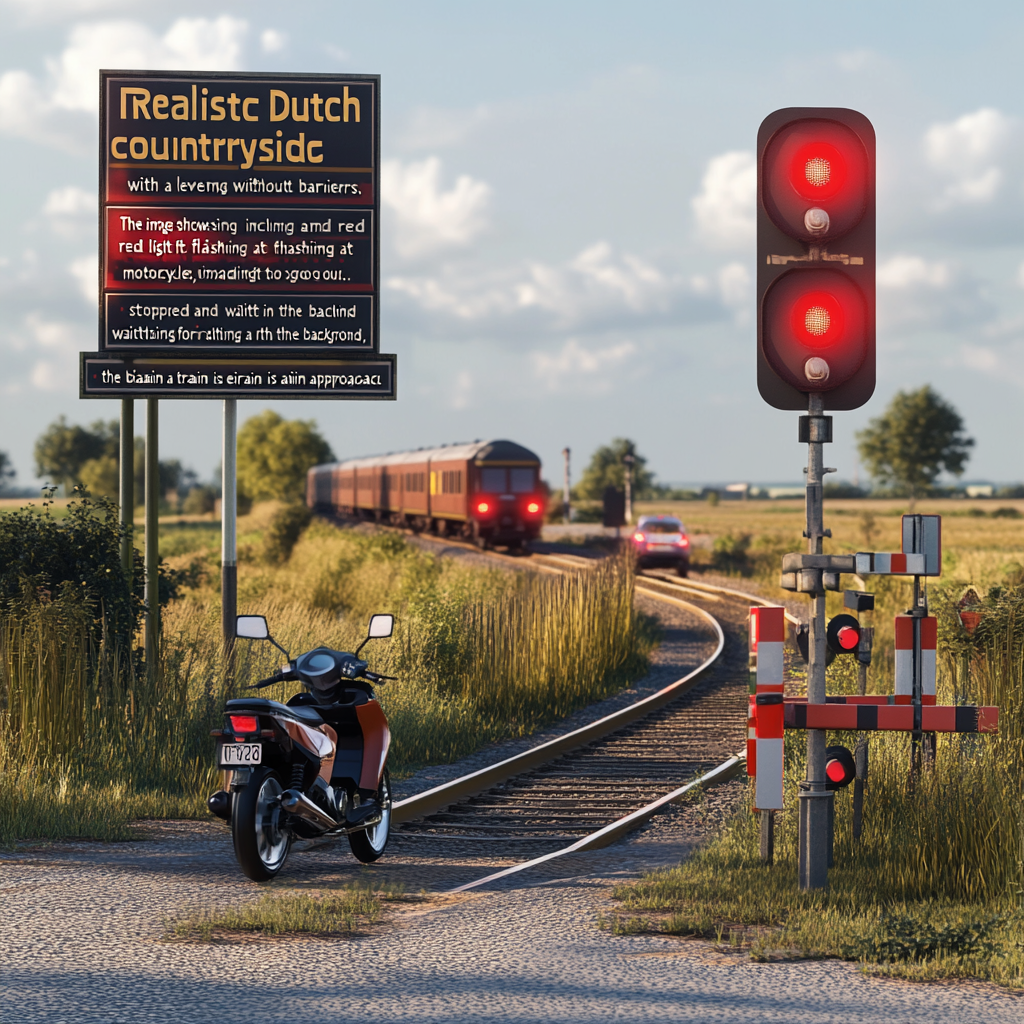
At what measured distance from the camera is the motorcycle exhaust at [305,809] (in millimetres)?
6758

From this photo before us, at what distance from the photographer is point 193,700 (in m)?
10.7

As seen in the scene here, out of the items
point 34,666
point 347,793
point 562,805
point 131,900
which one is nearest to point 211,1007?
point 131,900

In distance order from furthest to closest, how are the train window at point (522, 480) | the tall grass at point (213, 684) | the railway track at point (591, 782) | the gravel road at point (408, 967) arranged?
the train window at point (522, 480) → the tall grass at point (213, 684) → the railway track at point (591, 782) → the gravel road at point (408, 967)

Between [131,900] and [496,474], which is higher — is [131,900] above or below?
below

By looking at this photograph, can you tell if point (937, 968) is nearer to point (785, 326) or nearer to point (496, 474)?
point (785, 326)

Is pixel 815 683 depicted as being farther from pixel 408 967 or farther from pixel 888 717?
pixel 408 967

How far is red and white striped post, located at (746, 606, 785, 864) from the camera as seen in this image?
650cm

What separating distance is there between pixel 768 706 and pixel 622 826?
82.9 inches

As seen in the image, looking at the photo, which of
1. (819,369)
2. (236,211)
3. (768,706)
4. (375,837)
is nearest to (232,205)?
(236,211)

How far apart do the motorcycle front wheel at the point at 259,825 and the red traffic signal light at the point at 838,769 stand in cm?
278

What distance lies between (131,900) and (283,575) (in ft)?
79.5

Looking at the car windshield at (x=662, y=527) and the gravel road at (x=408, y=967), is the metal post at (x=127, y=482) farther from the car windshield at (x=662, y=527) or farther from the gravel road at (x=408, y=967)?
the car windshield at (x=662, y=527)

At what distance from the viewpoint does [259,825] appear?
21.6 feet

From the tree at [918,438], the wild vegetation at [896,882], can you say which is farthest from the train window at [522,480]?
the tree at [918,438]
